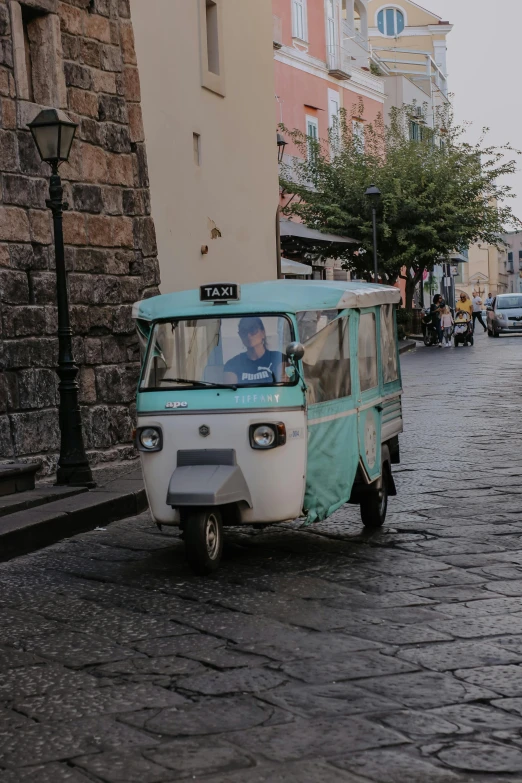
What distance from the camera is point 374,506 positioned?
8758mm

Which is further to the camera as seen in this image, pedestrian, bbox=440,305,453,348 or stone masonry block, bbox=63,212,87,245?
pedestrian, bbox=440,305,453,348

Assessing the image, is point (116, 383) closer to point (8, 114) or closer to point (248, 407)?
point (8, 114)

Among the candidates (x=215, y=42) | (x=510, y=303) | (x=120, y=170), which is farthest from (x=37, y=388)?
(x=510, y=303)

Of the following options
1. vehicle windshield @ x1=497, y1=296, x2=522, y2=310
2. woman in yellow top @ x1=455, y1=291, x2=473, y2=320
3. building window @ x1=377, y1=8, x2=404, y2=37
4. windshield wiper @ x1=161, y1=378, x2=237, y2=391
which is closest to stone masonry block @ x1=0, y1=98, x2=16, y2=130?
windshield wiper @ x1=161, y1=378, x2=237, y2=391

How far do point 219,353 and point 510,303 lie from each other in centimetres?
3274

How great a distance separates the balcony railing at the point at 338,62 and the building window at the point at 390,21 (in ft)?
78.3

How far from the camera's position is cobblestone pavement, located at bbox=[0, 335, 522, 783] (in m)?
4.24

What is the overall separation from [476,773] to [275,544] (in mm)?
4451

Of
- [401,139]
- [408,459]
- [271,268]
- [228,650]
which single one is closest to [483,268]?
[401,139]

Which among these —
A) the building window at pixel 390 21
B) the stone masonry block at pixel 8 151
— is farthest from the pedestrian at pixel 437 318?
the building window at pixel 390 21

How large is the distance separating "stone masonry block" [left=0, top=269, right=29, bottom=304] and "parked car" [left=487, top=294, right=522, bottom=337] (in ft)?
95.0

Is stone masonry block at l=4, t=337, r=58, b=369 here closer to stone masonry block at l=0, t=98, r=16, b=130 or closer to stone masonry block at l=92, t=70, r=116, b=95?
stone masonry block at l=0, t=98, r=16, b=130

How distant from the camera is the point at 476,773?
13.1 ft

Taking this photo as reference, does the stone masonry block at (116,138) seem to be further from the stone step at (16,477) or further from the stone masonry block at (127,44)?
the stone step at (16,477)
